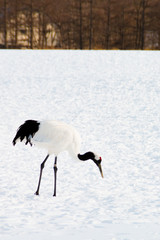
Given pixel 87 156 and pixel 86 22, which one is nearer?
pixel 87 156

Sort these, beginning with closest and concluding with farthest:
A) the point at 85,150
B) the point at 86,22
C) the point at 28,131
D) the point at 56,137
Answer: the point at 56,137 < the point at 28,131 < the point at 85,150 < the point at 86,22

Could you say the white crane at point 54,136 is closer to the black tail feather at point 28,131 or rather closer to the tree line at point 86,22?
the black tail feather at point 28,131

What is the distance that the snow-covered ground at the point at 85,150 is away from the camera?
4.98 meters

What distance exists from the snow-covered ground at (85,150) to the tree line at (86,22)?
1729 cm

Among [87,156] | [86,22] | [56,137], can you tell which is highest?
[86,22]

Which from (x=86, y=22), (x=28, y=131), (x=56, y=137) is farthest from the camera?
Result: (x=86, y=22)

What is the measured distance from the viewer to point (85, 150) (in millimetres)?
8672

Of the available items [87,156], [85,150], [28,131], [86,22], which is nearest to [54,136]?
[28,131]

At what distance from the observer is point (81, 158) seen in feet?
19.7

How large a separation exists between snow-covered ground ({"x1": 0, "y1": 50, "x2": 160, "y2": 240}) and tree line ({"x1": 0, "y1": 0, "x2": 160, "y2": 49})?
681 inches

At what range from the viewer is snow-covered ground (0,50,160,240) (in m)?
4.98

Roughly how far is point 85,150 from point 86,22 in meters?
28.8

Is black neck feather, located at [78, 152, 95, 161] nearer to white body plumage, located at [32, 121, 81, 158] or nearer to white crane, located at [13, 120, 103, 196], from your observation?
white crane, located at [13, 120, 103, 196]

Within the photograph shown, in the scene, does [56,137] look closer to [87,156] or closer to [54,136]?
[54,136]
